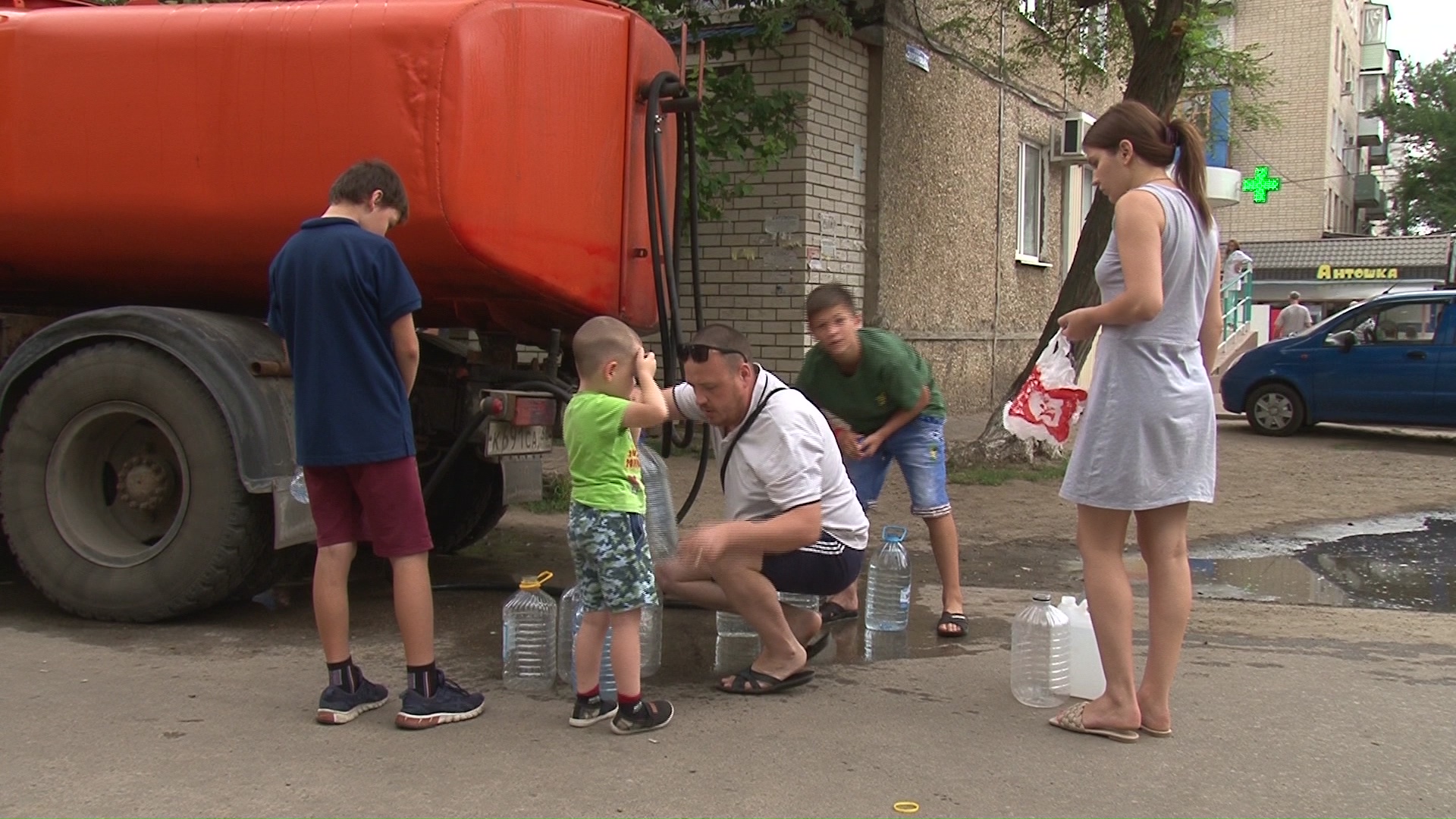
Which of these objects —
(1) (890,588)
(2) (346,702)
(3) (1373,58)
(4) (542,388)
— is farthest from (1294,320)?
(3) (1373,58)

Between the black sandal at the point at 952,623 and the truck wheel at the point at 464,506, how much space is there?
2.10m

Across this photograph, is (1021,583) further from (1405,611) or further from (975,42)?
(975,42)

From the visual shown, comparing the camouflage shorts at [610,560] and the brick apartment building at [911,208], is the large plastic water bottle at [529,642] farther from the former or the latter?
the brick apartment building at [911,208]

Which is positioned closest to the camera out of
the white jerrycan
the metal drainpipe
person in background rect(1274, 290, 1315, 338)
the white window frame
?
the white jerrycan

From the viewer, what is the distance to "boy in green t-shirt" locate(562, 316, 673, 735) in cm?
371

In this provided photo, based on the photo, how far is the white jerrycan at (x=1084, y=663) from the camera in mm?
4156

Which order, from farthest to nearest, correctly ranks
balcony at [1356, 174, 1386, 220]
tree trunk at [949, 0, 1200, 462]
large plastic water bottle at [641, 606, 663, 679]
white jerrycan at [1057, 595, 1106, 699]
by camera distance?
balcony at [1356, 174, 1386, 220]
tree trunk at [949, 0, 1200, 462]
large plastic water bottle at [641, 606, 663, 679]
white jerrycan at [1057, 595, 1106, 699]

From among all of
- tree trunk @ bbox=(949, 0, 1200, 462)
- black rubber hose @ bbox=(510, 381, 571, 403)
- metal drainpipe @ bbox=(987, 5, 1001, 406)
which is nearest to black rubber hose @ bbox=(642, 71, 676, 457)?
black rubber hose @ bbox=(510, 381, 571, 403)

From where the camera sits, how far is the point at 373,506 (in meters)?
3.85

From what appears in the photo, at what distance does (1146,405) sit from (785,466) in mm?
1115

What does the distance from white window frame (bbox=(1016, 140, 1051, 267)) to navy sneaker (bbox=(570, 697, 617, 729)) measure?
1195 cm

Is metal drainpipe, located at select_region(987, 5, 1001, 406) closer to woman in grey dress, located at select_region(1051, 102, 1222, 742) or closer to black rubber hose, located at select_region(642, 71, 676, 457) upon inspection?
black rubber hose, located at select_region(642, 71, 676, 457)

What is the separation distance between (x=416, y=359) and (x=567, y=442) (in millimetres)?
540

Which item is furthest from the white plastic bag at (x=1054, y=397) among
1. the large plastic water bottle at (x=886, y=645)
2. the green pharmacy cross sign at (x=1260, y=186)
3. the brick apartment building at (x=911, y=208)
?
the green pharmacy cross sign at (x=1260, y=186)
